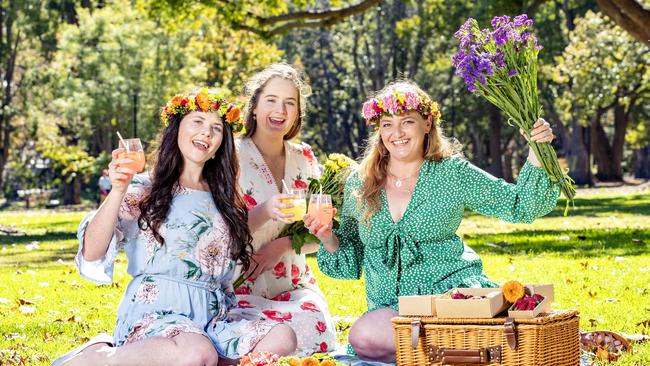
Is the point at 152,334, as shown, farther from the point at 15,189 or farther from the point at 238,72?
the point at 15,189

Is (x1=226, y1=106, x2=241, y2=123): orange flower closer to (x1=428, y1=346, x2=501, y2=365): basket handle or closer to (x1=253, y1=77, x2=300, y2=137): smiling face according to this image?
(x1=253, y1=77, x2=300, y2=137): smiling face

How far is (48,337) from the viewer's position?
7215 mm

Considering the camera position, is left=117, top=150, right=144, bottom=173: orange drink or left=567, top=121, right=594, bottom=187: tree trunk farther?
left=567, top=121, right=594, bottom=187: tree trunk

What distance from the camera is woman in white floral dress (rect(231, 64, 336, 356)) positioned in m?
6.45

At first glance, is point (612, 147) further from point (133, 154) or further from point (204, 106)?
point (133, 154)

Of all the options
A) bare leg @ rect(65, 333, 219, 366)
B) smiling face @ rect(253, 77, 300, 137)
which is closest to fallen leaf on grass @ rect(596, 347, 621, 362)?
bare leg @ rect(65, 333, 219, 366)

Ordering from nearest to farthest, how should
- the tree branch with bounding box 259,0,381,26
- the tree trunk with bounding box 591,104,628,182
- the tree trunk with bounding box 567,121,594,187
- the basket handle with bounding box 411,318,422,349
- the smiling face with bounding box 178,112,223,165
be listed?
the basket handle with bounding box 411,318,422,349
the smiling face with bounding box 178,112,223,165
the tree branch with bounding box 259,0,381,26
the tree trunk with bounding box 567,121,594,187
the tree trunk with bounding box 591,104,628,182

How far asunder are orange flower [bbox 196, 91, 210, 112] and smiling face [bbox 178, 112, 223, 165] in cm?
4

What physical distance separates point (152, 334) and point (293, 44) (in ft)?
145

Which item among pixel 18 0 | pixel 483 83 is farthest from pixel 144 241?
pixel 18 0

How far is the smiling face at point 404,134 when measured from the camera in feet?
19.7

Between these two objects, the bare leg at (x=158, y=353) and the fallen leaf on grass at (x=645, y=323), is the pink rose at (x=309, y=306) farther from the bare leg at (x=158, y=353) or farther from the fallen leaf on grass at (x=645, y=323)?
the fallen leaf on grass at (x=645, y=323)

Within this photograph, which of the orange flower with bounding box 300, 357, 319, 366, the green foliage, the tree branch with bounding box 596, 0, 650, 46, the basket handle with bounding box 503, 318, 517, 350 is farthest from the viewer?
the green foliage

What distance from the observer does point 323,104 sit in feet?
165
